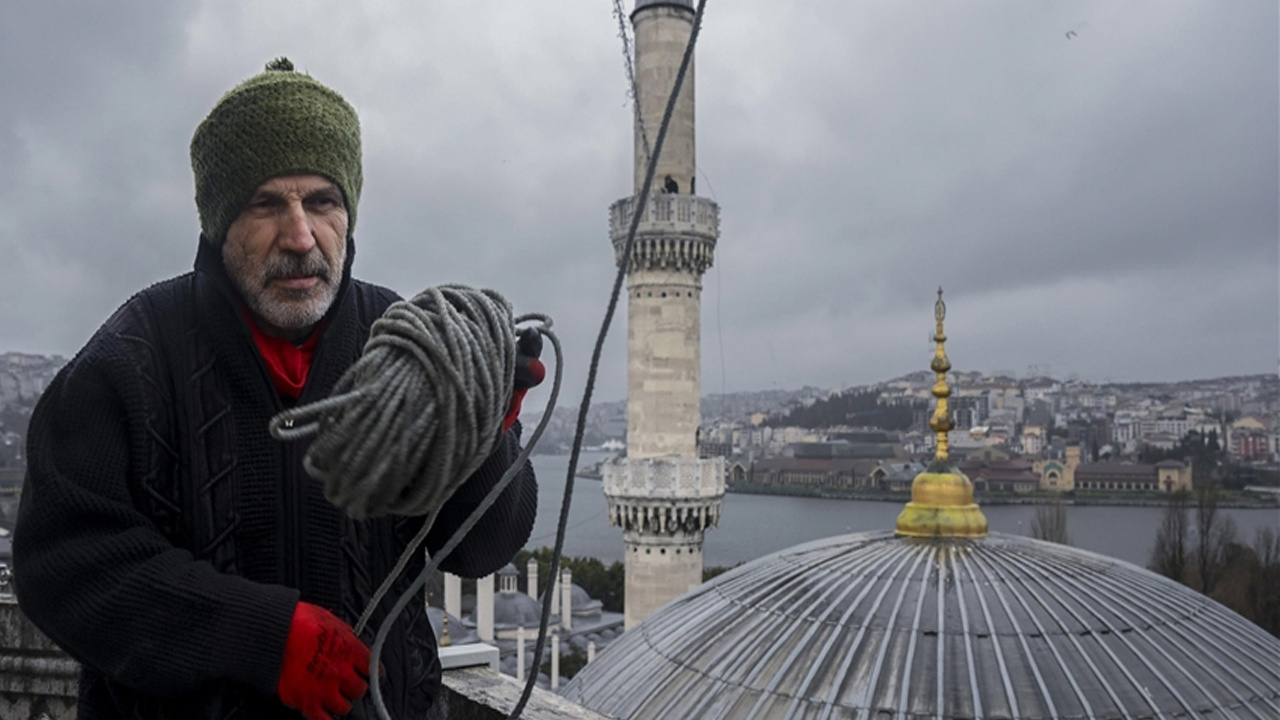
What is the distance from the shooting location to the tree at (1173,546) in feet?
72.3

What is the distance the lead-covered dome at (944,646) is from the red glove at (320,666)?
4.49 m

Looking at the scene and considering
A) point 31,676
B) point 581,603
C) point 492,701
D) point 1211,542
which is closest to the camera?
point 492,701

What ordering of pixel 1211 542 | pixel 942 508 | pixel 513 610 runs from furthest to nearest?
1. pixel 513 610
2. pixel 1211 542
3. pixel 942 508

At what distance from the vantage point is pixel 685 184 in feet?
50.3

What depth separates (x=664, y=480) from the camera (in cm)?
1464

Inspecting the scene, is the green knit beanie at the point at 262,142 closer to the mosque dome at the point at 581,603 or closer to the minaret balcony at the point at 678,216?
the minaret balcony at the point at 678,216

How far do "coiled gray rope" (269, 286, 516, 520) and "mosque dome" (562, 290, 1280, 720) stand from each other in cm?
458

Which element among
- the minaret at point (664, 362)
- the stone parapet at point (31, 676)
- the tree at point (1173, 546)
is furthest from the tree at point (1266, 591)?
the stone parapet at point (31, 676)

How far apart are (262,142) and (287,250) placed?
0.15 m

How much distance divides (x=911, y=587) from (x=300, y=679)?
5624mm

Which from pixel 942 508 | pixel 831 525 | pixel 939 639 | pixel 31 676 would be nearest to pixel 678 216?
pixel 942 508

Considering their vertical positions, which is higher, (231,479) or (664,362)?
(664,362)

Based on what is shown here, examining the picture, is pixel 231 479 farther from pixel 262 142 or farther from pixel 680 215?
pixel 680 215

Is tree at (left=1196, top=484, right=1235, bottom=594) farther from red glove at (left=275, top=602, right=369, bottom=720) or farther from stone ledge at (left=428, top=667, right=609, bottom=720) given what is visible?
red glove at (left=275, top=602, right=369, bottom=720)
